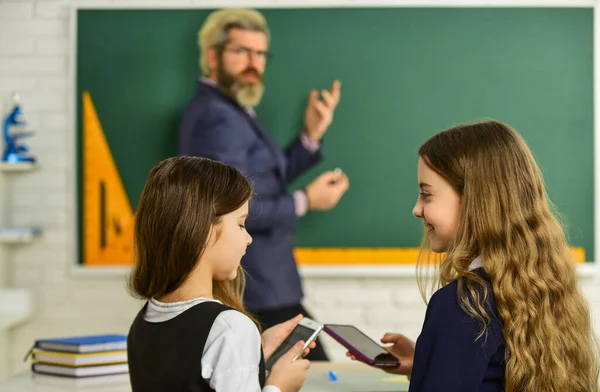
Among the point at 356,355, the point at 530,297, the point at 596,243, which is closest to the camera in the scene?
the point at 530,297

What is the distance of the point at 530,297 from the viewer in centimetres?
148

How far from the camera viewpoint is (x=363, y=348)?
1809 mm

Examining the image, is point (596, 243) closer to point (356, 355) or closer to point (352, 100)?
point (352, 100)

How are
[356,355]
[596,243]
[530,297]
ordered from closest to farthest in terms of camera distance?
[530,297], [356,355], [596,243]

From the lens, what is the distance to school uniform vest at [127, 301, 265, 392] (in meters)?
1.38

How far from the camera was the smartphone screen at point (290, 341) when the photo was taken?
1.71 metres

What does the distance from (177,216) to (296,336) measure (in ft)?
1.43

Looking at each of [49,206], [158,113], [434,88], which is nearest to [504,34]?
[434,88]

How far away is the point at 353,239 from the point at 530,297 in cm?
205

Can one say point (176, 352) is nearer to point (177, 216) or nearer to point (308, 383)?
point (177, 216)

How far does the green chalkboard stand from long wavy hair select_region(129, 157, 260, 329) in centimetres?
202

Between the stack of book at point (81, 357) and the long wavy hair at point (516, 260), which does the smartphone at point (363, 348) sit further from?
the stack of book at point (81, 357)

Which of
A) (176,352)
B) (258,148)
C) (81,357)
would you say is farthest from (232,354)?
(258,148)

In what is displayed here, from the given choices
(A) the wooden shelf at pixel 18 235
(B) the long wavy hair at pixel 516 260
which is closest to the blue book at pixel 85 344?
(B) the long wavy hair at pixel 516 260
